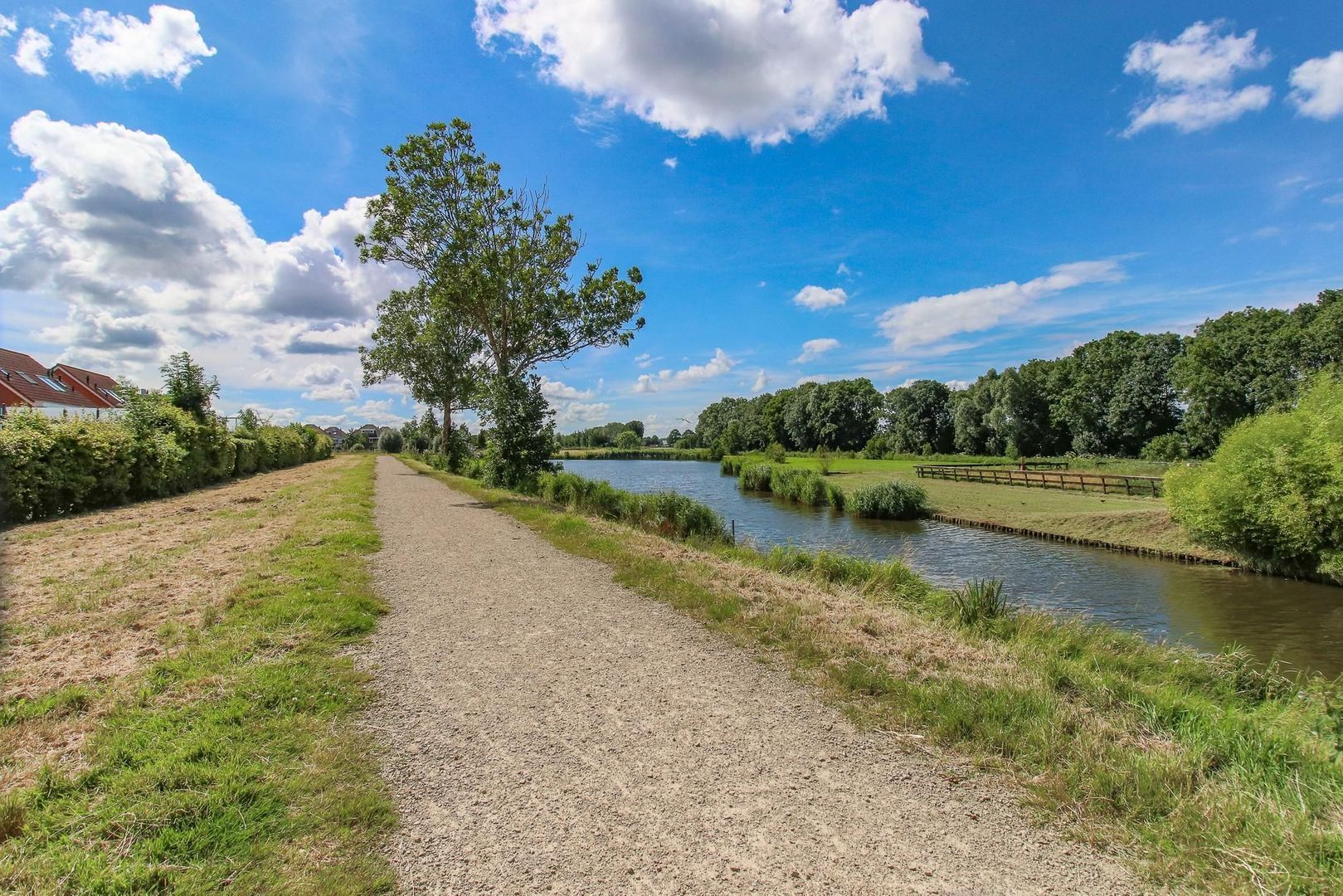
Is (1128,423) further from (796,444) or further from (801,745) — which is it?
(801,745)

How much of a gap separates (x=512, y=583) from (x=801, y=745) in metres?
5.49

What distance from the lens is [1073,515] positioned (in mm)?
26578

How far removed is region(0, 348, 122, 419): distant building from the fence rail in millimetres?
47188

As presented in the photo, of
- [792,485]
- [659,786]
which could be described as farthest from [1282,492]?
[792,485]

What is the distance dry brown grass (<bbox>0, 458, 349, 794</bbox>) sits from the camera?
12.4 ft

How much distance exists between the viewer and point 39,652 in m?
4.99

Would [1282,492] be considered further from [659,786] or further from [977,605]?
[659,786]

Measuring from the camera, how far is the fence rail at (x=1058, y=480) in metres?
33.8

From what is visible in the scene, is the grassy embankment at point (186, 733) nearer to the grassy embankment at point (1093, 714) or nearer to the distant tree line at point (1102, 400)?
the grassy embankment at point (1093, 714)

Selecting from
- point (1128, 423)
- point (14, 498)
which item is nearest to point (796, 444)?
point (1128, 423)

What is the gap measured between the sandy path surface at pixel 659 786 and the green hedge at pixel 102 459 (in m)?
13.2

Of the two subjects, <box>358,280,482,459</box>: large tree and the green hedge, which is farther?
<box>358,280,482,459</box>: large tree

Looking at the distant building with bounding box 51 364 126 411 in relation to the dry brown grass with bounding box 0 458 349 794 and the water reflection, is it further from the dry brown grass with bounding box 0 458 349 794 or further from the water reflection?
the water reflection

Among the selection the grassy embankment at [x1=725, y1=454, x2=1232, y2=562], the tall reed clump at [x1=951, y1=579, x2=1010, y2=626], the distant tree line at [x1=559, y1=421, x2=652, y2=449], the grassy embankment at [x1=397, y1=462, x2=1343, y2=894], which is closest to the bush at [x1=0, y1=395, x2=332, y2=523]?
the grassy embankment at [x1=397, y1=462, x2=1343, y2=894]
